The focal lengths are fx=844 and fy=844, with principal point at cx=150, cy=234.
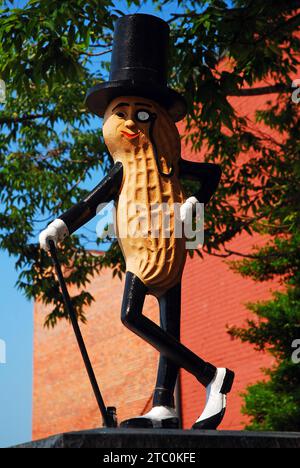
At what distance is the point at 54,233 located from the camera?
4.32 meters

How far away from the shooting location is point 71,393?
17.8 meters

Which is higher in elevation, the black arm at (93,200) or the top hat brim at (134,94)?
the top hat brim at (134,94)

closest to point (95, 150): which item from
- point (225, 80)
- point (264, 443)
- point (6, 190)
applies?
point (6, 190)

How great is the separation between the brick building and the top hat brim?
23.1 ft

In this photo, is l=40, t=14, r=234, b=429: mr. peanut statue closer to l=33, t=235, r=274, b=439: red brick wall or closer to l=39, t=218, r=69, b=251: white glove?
l=39, t=218, r=69, b=251: white glove

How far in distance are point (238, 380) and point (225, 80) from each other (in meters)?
7.52

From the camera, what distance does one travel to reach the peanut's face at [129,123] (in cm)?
461

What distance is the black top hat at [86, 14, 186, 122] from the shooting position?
461 centimetres

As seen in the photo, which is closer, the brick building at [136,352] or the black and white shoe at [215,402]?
the black and white shoe at [215,402]

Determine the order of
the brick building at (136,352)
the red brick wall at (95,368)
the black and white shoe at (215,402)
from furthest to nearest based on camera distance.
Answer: the red brick wall at (95,368)
the brick building at (136,352)
the black and white shoe at (215,402)

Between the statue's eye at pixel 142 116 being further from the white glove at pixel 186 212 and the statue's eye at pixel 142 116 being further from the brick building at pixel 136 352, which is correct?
the brick building at pixel 136 352

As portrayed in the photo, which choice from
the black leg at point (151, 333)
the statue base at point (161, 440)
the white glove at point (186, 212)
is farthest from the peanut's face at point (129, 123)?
the statue base at point (161, 440)

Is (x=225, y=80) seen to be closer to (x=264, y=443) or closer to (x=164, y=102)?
(x=164, y=102)

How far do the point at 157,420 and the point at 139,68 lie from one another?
1.91 metres
